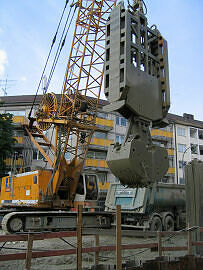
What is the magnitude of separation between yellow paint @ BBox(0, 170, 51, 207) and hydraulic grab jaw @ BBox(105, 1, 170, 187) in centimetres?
878

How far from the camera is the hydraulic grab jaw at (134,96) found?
442cm

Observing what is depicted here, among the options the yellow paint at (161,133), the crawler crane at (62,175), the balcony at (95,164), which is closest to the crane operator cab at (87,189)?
the crawler crane at (62,175)

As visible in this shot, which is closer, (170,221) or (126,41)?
(126,41)

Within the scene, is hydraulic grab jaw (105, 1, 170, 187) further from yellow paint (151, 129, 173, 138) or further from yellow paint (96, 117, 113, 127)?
yellow paint (151, 129, 173, 138)

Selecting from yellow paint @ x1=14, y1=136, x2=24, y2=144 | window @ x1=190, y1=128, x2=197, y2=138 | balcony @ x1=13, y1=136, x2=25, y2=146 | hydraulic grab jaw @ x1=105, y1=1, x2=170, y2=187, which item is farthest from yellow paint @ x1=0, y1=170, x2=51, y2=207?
window @ x1=190, y1=128, x2=197, y2=138

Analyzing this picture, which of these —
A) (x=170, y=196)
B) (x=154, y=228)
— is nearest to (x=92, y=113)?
(x=170, y=196)

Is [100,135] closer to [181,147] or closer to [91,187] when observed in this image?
[181,147]

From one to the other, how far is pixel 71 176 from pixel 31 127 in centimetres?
457

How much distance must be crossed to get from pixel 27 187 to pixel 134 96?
10.1 meters

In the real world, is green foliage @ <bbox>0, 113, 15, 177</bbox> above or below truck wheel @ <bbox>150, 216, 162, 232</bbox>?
above

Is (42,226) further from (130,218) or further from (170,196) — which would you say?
(170,196)

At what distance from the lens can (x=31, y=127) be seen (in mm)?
17094

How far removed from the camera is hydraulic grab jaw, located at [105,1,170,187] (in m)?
4.42

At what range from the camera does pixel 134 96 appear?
462 centimetres
